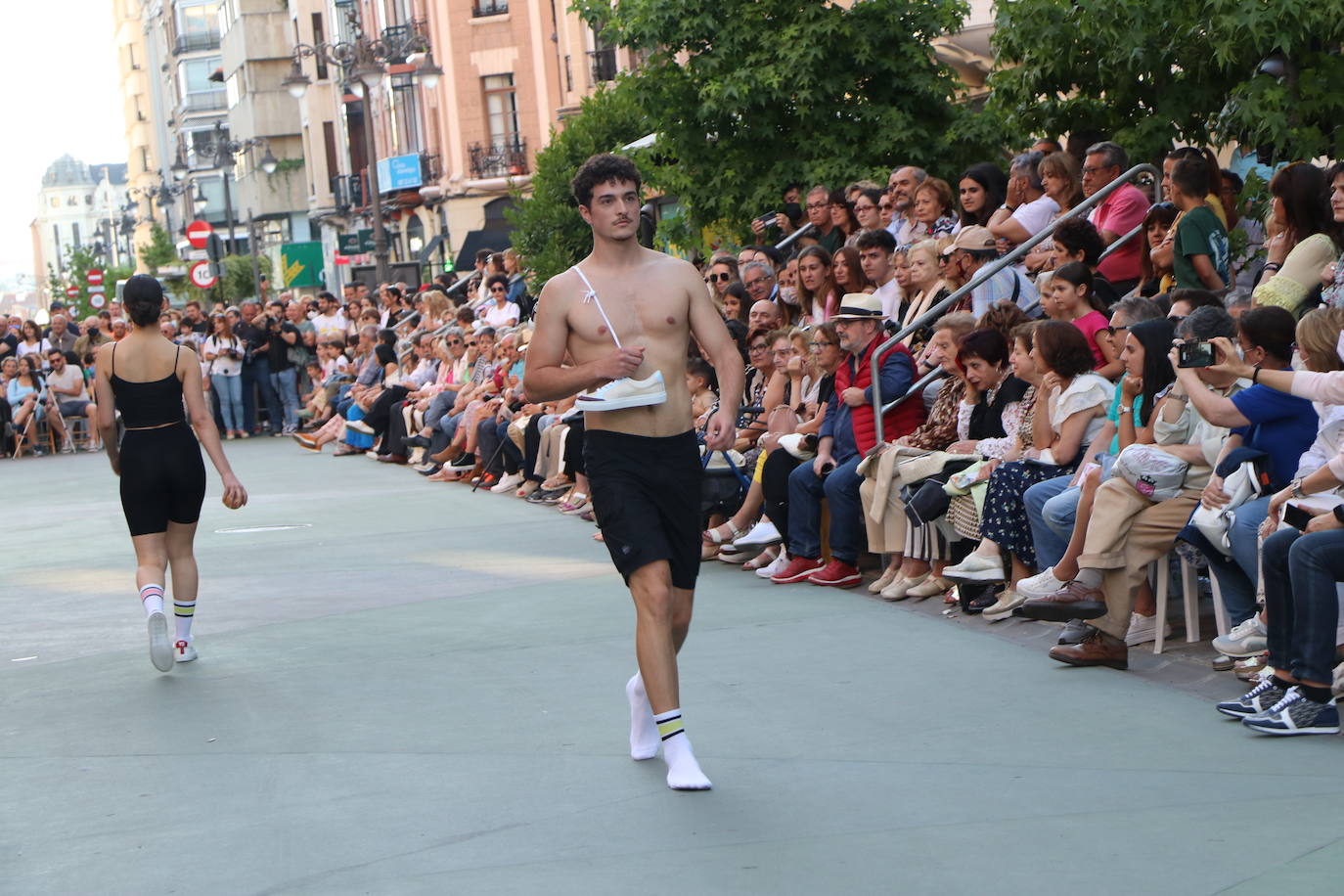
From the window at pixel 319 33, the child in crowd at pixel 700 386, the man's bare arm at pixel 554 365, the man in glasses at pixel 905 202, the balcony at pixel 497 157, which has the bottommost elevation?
the child in crowd at pixel 700 386

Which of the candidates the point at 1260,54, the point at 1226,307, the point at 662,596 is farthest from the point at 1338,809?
the point at 1260,54

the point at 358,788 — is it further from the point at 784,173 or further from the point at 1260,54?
the point at 784,173

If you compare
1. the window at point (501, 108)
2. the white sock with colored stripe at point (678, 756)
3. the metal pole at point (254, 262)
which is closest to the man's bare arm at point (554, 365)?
the white sock with colored stripe at point (678, 756)

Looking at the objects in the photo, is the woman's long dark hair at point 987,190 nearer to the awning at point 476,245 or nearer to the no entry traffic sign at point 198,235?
the awning at point 476,245

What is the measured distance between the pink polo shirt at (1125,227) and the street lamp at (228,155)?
146ft

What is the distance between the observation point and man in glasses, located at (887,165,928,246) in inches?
532

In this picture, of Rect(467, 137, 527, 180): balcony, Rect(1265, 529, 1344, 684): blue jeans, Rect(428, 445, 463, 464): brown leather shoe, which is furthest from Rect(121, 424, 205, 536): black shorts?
Rect(467, 137, 527, 180): balcony

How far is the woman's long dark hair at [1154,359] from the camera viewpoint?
26.9 ft

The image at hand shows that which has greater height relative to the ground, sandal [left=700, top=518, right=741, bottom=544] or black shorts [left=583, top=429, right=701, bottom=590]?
black shorts [left=583, top=429, right=701, bottom=590]

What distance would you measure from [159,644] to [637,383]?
3.35m

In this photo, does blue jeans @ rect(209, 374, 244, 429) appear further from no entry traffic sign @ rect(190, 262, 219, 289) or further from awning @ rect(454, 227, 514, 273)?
no entry traffic sign @ rect(190, 262, 219, 289)

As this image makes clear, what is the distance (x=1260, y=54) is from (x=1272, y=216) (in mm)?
1678

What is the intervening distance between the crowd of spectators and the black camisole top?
11.9 feet

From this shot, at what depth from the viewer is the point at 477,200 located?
1939 inches
